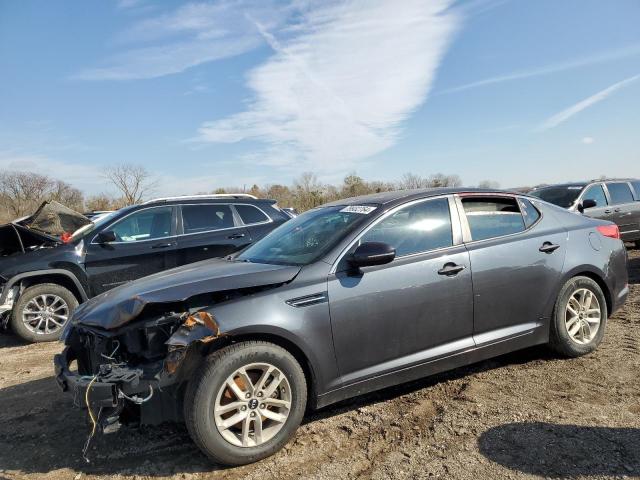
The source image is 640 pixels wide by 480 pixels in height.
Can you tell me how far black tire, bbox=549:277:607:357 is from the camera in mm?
4172

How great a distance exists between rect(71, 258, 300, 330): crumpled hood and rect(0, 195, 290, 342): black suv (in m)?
3.10

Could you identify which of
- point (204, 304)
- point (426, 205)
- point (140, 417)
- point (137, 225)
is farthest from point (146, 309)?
point (137, 225)

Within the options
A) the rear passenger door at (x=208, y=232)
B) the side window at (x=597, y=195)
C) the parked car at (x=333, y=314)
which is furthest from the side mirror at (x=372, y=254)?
the side window at (x=597, y=195)

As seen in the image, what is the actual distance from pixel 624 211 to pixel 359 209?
370 inches

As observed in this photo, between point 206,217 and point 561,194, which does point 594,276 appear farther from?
point 561,194

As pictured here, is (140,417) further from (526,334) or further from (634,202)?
(634,202)

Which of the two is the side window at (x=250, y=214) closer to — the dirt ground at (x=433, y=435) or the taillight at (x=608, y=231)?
the dirt ground at (x=433, y=435)

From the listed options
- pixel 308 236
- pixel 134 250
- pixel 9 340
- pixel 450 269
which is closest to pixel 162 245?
pixel 134 250

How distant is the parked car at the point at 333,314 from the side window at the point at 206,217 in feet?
10.1

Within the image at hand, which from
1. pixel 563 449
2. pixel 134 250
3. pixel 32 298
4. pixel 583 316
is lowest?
pixel 563 449

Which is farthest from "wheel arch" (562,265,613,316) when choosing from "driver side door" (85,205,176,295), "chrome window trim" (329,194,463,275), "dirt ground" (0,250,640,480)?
"driver side door" (85,205,176,295)

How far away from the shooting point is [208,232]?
285 inches

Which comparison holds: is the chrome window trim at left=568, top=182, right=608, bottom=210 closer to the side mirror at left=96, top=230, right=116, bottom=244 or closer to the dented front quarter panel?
the dented front quarter panel

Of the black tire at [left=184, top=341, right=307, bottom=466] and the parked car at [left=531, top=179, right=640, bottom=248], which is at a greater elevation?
the parked car at [left=531, top=179, right=640, bottom=248]
